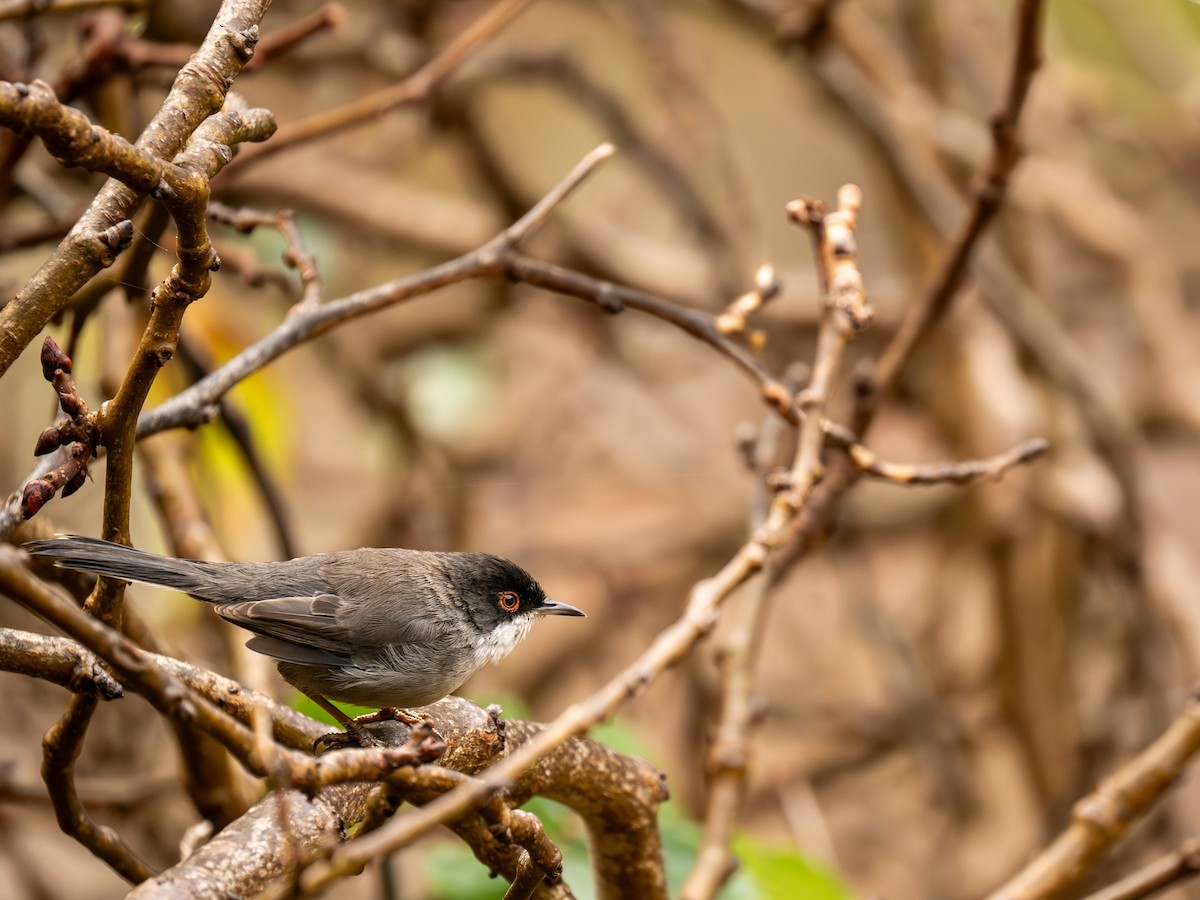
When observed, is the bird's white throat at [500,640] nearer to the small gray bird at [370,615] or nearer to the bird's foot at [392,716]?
the small gray bird at [370,615]

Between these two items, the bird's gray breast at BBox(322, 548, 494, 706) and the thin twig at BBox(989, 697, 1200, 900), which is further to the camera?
the thin twig at BBox(989, 697, 1200, 900)

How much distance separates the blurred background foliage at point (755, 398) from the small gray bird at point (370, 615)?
5.43 ft

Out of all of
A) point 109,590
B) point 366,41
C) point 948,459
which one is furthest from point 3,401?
point 948,459

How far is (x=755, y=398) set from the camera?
7.34 meters

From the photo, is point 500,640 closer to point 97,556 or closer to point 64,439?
point 97,556

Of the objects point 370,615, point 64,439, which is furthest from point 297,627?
point 64,439

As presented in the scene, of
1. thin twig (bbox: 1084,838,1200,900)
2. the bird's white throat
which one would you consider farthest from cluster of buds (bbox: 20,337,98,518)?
thin twig (bbox: 1084,838,1200,900)

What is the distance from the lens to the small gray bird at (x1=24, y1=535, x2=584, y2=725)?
2.03 metres

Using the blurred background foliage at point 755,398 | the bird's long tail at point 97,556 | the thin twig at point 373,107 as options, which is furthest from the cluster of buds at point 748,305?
the blurred background foliage at point 755,398

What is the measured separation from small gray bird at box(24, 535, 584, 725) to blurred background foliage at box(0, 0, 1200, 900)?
1656mm

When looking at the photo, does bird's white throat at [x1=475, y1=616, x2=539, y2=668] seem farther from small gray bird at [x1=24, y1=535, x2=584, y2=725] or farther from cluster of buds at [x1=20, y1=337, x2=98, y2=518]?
cluster of buds at [x1=20, y1=337, x2=98, y2=518]

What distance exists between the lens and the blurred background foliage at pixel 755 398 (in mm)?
4637

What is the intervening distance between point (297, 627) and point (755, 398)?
5.55 meters

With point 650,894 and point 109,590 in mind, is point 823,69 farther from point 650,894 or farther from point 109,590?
point 109,590
